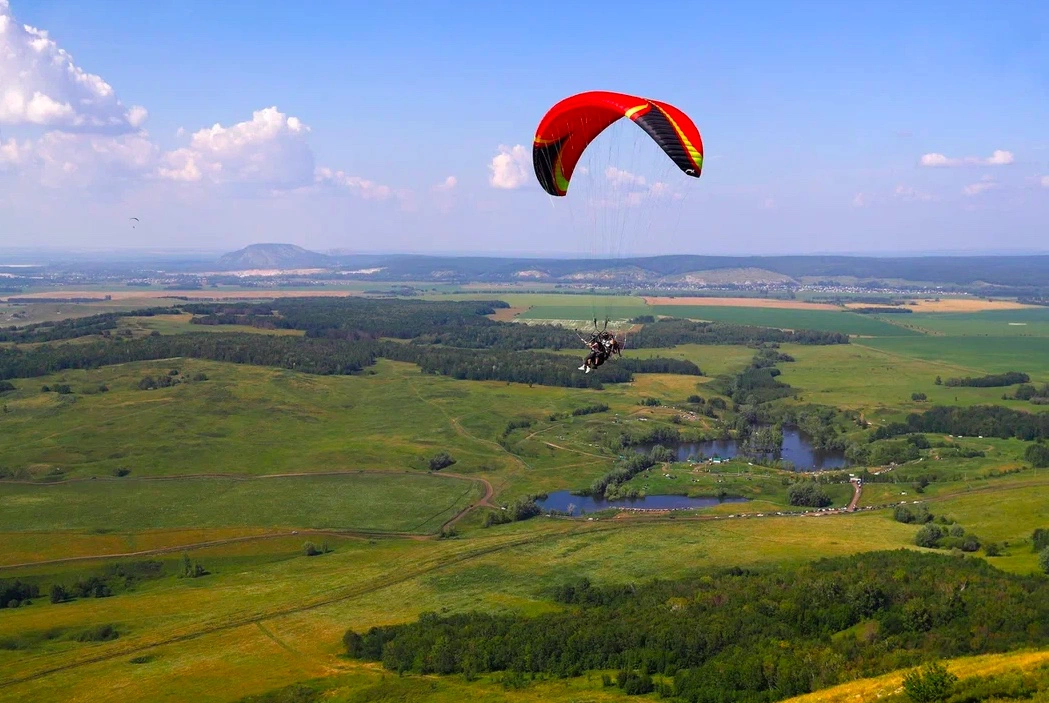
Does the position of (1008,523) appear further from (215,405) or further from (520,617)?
(215,405)

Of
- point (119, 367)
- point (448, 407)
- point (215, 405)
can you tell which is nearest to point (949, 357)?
point (448, 407)

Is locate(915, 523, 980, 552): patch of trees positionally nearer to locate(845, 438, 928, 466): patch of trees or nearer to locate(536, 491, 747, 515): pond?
locate(536, 491, 747, 515): pond

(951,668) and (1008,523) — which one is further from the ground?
(951,668)

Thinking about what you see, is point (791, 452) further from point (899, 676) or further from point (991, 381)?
point (899, 676)

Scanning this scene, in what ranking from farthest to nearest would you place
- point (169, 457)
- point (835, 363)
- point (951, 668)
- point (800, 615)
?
point (835, 363) → point (169, 457) → point (800, 615) → point (951, 668)

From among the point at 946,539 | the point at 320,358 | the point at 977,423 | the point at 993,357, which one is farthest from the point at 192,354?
the point at 993,357

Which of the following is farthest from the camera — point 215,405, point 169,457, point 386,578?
point 215,405
